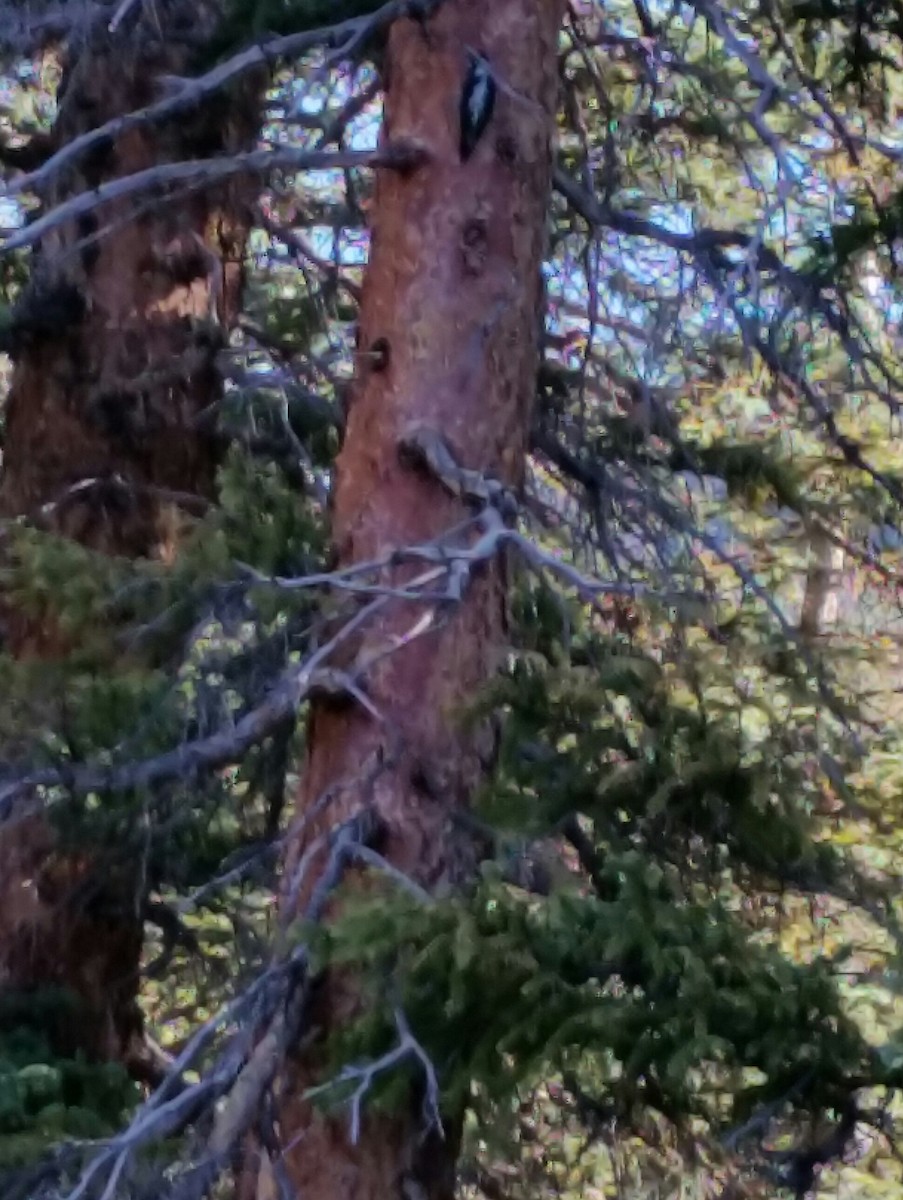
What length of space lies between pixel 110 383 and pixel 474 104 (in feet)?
5.96

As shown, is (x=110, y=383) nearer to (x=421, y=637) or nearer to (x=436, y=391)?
(x=436, y=391)

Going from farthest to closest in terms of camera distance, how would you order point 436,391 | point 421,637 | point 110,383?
point 110,383
point 436,391
point 421,637

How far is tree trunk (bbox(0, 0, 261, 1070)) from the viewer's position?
18.6ft

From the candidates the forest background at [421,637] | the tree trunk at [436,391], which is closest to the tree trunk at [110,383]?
the forest background at [421,637]

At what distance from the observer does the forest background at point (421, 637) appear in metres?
3.48

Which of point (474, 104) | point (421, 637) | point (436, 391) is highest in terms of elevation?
point (474, 104)

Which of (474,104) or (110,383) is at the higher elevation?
(474,104)

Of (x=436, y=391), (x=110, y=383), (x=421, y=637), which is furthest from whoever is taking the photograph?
(x=110, y=383)

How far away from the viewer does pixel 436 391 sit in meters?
4.62

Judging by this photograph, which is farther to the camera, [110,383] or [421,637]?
[110,383]

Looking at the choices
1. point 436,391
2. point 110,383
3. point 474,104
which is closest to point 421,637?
point 436,391

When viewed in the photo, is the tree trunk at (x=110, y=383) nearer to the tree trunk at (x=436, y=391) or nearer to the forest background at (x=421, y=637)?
the forest background at (x=421, y=637)

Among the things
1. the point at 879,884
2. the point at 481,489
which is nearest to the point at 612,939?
the point at 879,884

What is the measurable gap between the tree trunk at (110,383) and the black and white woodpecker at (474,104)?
1361mm
